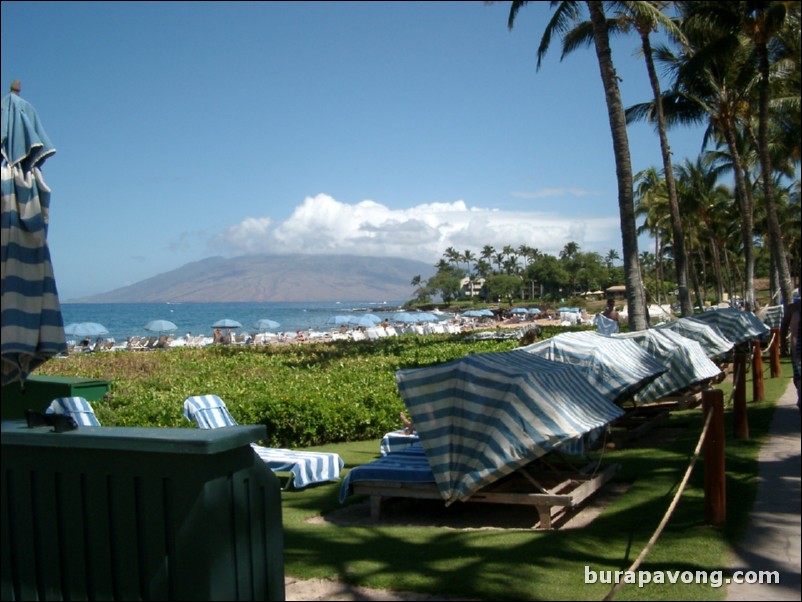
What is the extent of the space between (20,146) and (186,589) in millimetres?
2485

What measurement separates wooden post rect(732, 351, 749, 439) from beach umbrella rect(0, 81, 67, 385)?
772 centimetres

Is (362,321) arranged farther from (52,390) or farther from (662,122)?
(52,390)

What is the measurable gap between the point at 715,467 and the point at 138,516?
163 inches

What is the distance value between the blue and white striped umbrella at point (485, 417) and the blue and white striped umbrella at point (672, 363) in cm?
393

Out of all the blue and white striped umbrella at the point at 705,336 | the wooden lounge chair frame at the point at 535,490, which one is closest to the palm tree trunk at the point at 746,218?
the blue and white striped umbrella at the point at 705,336

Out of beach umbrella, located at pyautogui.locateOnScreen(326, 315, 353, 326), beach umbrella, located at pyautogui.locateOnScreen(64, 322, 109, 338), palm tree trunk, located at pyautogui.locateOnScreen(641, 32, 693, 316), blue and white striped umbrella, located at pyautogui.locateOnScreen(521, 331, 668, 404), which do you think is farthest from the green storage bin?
beach umbrella, located at pyautogui.locateOnScreen(326, 315, 353, 326)

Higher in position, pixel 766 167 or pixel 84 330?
pixel 766 167

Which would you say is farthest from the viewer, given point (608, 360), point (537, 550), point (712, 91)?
point (712, 91)

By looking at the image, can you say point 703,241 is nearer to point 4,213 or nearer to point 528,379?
point 528,379

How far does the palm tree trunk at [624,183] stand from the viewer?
16.2 m

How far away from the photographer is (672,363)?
11656mm

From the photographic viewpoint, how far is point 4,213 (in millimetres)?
4219

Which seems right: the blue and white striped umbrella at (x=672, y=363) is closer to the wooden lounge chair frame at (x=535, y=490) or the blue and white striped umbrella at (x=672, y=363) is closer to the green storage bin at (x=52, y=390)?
the wooden lounge chair frame at (x=535, y=490)

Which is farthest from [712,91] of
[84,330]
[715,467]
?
[84,330]
